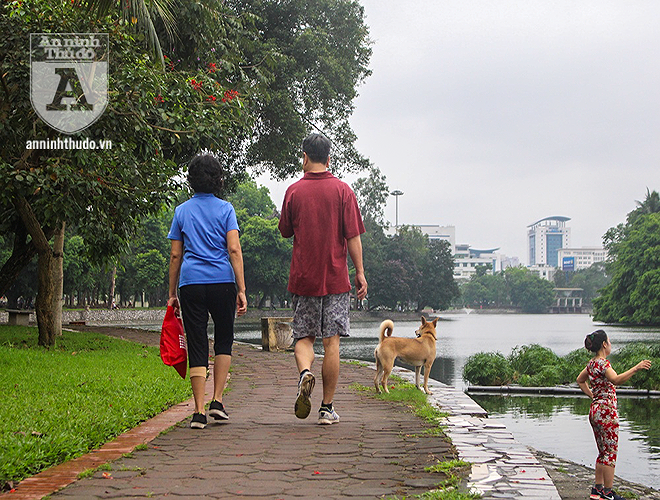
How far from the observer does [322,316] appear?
5766 millimetres

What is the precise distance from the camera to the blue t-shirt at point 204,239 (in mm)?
5637

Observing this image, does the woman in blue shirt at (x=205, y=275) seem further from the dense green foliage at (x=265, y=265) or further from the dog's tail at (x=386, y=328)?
the dense green foliage at (x=265, y=265)

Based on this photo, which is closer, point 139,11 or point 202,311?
point 202,311

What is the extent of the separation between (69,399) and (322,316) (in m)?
2.60

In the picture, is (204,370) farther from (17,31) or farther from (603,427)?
(17,31)

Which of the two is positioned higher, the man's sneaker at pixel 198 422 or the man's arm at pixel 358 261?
the man's arm at pixel 358 261

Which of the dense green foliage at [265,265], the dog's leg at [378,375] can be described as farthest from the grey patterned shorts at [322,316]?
the dense green foliage at [265,265]

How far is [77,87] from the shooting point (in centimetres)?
1036

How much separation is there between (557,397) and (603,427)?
880 centimetres

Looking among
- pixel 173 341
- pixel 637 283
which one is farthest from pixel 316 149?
pixel 637 283

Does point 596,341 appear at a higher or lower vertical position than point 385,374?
higher

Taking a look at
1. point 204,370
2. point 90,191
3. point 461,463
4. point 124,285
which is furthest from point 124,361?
point 124,285

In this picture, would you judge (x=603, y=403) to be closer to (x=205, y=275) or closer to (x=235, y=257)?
(x=235, y=257)

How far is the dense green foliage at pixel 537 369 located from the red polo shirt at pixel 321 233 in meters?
9.80
